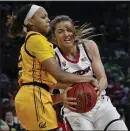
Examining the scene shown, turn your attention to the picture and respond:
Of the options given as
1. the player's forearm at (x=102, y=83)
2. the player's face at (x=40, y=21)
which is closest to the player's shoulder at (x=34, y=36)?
the player's face at (x=40, y=21)

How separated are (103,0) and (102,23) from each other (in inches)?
45.8

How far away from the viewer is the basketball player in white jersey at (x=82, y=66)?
18.0 feet

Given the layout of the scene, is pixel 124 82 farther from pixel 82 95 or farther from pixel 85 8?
pixel 82 95

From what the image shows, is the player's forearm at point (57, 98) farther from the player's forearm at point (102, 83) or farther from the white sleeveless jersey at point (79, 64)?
the player's forearm at point (102, 83)

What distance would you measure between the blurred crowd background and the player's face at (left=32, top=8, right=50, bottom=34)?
5599 millimetres

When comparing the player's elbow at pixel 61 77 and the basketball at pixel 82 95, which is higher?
the player's elbow at pixel 61 77

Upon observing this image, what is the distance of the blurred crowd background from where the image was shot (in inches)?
454

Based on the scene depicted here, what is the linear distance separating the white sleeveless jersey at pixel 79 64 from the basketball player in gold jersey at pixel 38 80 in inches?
25.5

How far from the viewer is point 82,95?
4.94m

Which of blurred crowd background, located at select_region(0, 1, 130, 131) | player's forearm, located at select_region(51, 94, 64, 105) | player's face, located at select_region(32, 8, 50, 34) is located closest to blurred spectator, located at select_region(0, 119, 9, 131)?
blurred crowd background, located at select_region(0, 1, 130, 131)

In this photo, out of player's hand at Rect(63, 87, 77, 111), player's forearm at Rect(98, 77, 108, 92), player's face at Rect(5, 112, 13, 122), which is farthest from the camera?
player's face at Rect(5, 112, 13, 122)

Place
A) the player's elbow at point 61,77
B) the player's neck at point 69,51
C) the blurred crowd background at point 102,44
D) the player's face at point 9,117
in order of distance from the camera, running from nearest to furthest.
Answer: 1. the player's elbow at point 61,77
2. the player's neck at point 69,51
3. the player's face at point 9,117
4. the blurred crowd background at point 102,44

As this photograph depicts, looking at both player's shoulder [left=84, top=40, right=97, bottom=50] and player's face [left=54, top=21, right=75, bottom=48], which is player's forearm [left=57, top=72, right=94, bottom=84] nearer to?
player's face [left=54, top=21, right=75, bottom=48]

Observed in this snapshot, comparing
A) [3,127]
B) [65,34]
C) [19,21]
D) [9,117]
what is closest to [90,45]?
[65,34]
